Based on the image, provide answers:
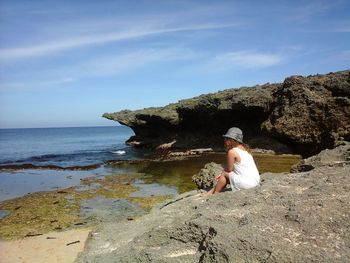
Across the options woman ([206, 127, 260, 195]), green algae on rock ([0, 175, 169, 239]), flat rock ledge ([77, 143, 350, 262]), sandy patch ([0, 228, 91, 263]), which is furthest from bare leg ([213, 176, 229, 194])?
green algae on rock ([0, 175, 169, 239])

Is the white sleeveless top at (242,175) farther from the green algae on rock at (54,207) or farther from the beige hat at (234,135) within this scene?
the green algae on rock at (54,207)

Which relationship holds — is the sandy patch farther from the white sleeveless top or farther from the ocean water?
the ocean water

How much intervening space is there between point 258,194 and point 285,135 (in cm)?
951

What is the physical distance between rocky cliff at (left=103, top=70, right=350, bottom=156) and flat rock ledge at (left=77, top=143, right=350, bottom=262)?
26.8 ft

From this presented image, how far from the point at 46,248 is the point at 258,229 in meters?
7.58

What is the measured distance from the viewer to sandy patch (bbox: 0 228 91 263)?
9898 millimetres

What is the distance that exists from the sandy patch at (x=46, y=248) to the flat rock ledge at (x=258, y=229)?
2.55 m

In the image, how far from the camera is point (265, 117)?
3578 cm

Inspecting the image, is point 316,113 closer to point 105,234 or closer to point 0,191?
point 105,234

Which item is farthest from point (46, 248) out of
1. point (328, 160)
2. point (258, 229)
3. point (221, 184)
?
point (328, 160)

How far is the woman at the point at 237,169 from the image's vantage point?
7570 millimetres

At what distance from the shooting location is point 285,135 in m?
15.5

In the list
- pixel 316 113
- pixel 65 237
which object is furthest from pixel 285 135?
pixel 65 237

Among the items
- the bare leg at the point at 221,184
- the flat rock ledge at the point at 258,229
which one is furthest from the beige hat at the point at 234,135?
the flat rock ledge at the point at 258,229
